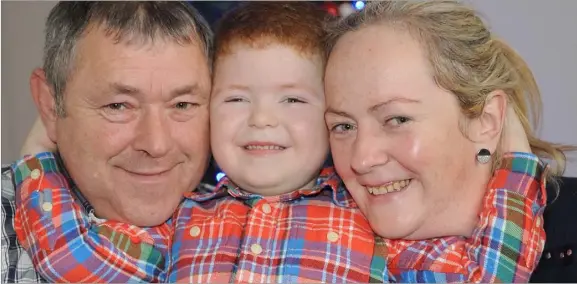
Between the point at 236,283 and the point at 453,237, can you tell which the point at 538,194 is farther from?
the point at 236,283

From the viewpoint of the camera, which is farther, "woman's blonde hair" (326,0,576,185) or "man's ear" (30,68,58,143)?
"man's ear" (30,68,58,143)

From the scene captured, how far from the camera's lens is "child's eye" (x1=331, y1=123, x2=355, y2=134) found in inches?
62.4

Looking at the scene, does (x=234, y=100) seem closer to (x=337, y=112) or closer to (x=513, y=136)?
(x=337, y=112)

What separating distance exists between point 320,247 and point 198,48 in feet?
1.75

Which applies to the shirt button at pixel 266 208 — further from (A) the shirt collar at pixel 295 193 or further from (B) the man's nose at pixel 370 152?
(B) the man's nose at pixel 370 152

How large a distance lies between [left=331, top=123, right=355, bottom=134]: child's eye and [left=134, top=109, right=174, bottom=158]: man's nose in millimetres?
378

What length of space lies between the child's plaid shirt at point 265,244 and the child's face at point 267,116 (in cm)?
7

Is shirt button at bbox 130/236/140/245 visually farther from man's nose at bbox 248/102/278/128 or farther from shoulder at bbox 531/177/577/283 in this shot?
shoulder at bbox 531/177/577/283

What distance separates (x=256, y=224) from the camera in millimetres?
1592

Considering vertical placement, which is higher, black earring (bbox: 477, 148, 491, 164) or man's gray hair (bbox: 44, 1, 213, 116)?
man's gray hair (bbox: 44, 1, 213, 116)

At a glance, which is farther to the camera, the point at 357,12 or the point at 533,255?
the point at 357,12

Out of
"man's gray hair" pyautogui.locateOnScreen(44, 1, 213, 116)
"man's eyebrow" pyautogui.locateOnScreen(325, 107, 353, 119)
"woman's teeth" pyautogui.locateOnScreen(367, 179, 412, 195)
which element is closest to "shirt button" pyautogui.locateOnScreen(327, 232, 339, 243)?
"woman's teeth" pyautogui.locateOnScreen(367, 179, 412, 195)

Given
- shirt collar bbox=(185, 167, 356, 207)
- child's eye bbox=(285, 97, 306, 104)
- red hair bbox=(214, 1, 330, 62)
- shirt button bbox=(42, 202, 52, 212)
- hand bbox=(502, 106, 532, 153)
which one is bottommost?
shirt button bbox=(42, 202, 52, 212)

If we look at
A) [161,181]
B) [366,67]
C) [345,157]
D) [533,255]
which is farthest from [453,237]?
[161,181]
